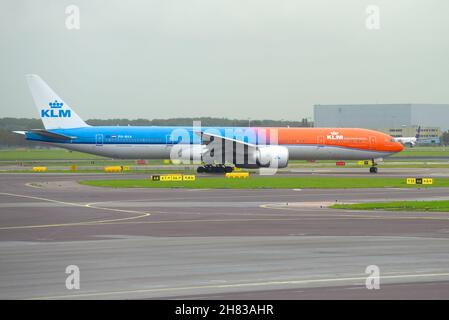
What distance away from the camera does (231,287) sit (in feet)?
52.1

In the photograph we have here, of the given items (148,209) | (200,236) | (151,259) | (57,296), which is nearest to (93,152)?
(148,209)

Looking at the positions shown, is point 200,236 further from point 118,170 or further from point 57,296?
A: point 118,170

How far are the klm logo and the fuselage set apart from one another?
1.61 meters

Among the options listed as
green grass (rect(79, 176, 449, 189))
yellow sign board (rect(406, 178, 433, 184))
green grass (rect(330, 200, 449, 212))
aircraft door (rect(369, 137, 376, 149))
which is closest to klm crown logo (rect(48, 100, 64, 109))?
green grass (rect(79, 176, 449, 189))

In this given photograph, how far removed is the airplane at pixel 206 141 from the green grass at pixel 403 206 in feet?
95.9

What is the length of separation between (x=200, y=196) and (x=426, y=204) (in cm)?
1320

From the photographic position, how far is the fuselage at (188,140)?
70.2m

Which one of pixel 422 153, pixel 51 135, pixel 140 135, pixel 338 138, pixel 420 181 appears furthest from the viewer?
pixel 422 153

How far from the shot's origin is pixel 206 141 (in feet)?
222

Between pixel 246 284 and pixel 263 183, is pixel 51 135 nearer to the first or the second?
pixel 263 183

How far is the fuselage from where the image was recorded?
7025cm

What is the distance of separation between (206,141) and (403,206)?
33395 mm

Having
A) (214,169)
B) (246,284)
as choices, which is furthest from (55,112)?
(246,284)

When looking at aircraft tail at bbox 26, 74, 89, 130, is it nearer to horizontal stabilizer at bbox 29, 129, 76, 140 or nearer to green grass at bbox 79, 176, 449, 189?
horizontal stabilizer at bbox 29, 129, 76, 140
